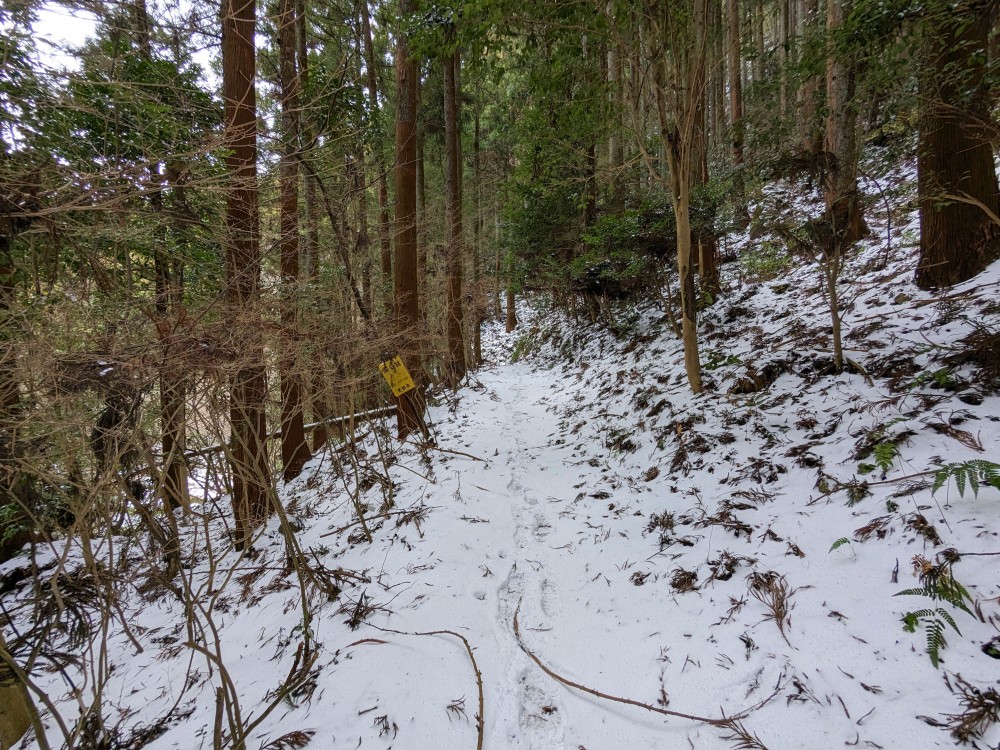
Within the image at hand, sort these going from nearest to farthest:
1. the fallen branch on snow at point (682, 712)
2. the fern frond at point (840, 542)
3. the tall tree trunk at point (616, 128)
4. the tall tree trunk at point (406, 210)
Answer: the fallen branch on snow at point (682, 712) → the fern frond at point (840, 542) → the tall tree trunk at point (616, 128) → the tall tree trunk at point (406, 210)

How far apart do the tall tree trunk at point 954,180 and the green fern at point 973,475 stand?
260 centimetres

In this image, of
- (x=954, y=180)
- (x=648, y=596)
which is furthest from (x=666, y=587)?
(x=954, y=180)

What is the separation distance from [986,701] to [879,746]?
394 millimetres

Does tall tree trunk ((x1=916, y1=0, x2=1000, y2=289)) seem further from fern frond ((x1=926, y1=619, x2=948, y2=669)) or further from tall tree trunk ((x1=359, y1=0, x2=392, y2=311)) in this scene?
tall tree trunk ((x1=359, y1=0, x2=392, y2=311))

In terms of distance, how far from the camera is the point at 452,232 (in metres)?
9.66

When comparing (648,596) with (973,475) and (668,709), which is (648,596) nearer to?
(668,709)

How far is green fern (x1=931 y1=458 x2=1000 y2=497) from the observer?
82.8 inches

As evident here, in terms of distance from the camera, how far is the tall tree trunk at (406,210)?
6500mm

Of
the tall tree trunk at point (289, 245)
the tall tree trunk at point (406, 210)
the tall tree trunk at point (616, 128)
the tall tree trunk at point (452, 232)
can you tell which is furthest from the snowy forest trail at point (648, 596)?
the tall tree trunk at point (452, 232)

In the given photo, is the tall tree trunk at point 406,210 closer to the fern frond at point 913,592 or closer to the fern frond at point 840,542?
the fern frond at point 840,542

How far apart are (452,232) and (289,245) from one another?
15.7 feet

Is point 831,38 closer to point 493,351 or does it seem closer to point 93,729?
point 93,729

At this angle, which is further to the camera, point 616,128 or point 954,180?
point 616,128

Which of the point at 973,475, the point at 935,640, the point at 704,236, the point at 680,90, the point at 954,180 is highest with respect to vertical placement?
the point at 680,90
